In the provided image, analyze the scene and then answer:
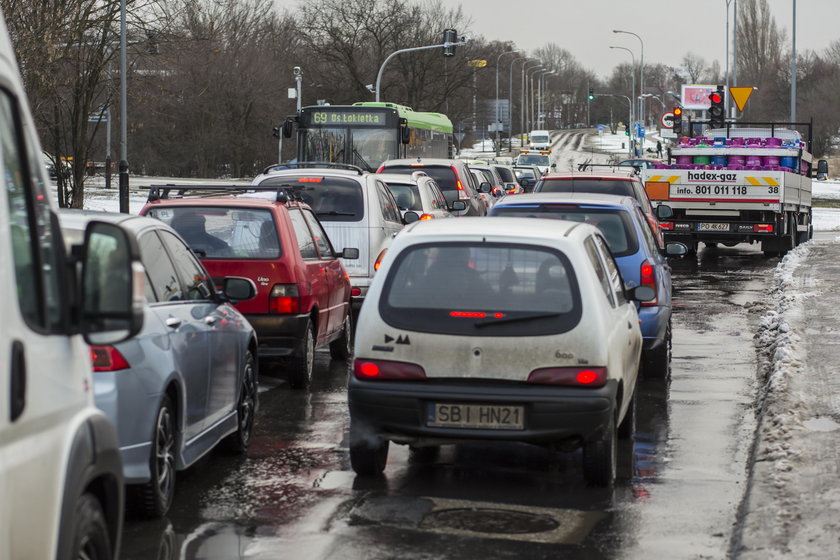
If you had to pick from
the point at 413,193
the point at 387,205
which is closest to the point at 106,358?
the point at 387,205

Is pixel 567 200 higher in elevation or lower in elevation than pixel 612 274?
higher

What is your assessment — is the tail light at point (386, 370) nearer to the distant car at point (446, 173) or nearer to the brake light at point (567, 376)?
the brake light at point (567, 376)

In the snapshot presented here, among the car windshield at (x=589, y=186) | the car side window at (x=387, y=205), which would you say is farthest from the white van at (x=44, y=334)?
the car windshield at (x=589, y=186)

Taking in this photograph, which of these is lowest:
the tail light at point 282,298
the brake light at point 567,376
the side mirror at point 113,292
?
the brake light at point 567,376

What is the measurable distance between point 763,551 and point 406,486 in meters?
2.19

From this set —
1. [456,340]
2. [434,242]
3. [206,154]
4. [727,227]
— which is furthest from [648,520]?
[206,154]

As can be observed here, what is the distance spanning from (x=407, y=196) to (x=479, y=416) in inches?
530

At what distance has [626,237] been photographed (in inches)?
458

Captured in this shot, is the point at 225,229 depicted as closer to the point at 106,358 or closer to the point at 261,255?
the point at 261,255

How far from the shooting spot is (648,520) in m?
6.85

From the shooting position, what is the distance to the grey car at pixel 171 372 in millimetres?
6152

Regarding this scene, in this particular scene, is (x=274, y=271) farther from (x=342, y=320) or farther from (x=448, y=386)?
(x=448, y=386)

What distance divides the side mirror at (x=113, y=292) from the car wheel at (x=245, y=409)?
4.69 metres

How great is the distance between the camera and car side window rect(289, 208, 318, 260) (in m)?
11.5
